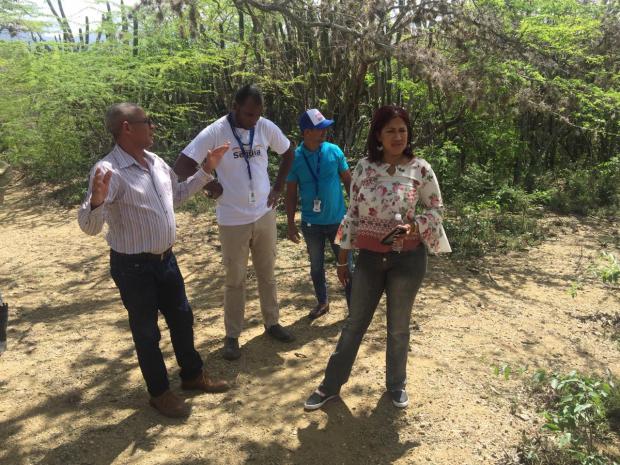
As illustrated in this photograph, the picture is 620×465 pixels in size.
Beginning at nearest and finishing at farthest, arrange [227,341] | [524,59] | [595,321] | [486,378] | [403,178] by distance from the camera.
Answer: [403,178] < [486,378] < [227,341] < [595,321] < [524,59]

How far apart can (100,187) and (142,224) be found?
0.36 metres

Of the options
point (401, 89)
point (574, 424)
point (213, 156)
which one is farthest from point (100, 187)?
point (401, 89)

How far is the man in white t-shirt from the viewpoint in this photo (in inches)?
129

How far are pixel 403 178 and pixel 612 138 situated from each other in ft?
26.8

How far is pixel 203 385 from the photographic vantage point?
3236 mm

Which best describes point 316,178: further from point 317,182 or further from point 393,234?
point 393,234

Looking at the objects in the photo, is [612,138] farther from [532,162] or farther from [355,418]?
[355,418]

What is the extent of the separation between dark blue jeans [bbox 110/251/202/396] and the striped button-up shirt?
93 mm

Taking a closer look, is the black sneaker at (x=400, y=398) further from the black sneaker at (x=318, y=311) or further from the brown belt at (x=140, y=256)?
the brown belt at (x=140, y=256)

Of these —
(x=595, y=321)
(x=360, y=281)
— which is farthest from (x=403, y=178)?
(x=595, y=321)

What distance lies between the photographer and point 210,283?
5363 millimetres

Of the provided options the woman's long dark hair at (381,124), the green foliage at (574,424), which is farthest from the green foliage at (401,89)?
the green foliage at (574,424)

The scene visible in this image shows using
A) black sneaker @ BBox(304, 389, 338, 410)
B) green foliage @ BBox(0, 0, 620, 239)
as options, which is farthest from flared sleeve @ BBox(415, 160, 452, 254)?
green foliage @ BBox(0, 0, 620, 239)

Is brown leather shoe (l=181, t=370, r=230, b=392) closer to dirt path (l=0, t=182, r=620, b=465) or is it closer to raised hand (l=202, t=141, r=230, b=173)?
dirt path (l=0, t=182, r=620, b=465)
